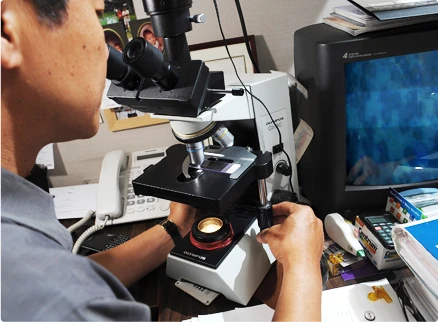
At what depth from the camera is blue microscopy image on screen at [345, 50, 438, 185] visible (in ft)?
2.77

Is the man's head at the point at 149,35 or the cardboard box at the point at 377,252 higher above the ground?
the man's head at the point at 149,35

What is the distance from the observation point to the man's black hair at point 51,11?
447 mm

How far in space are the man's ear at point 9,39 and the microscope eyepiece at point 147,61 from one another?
0.61 feet

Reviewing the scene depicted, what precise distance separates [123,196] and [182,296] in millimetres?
482

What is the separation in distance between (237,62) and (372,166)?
0.55 metres

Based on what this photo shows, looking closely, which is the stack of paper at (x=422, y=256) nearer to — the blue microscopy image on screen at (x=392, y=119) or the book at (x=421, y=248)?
the book at (x=421, y=248)

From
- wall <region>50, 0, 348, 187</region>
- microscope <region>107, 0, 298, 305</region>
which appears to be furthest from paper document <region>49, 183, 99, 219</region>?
microscope <region>107, 0, 298, 305</region>

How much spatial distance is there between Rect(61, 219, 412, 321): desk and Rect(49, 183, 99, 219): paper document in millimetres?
442

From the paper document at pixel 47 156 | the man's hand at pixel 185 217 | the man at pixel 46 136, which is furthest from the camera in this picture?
the paper document at pixel 47 156

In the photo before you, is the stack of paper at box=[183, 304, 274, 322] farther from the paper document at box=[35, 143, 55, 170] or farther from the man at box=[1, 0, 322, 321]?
the paper document at box=[35, 143, 55, 170]

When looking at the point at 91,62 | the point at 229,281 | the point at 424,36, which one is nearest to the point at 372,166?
the point at 424,36

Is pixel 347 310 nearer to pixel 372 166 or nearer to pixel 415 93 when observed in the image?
pixel 372 166

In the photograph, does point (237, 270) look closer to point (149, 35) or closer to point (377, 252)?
point (377, 252)

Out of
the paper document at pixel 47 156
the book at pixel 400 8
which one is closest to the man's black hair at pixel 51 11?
the book at pixel 400 8
